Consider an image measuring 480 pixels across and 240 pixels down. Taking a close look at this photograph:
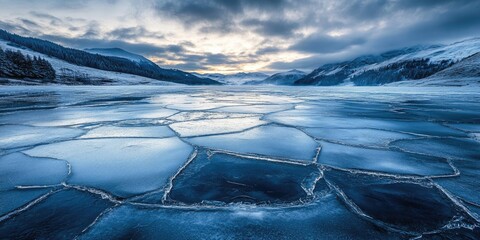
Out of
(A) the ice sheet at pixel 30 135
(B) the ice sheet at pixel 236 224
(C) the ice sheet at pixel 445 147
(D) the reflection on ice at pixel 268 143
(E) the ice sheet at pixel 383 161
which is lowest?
(A) the ice sheet at pixel 30 135

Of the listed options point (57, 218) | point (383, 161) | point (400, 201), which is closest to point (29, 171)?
point (57, 218)

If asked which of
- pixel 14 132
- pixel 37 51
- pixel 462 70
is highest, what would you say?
pixel 37 51

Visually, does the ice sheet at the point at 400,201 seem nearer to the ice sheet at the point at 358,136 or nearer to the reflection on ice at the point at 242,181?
the reflection on ice at the point at 242,181

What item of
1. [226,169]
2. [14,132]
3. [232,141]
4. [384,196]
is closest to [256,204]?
[226,169]

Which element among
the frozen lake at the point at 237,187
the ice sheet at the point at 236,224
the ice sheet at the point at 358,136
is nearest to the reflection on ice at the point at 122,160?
the frozen lake at the point at 237,187

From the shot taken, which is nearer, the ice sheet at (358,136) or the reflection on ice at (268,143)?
the reflection on ice at (268,143)

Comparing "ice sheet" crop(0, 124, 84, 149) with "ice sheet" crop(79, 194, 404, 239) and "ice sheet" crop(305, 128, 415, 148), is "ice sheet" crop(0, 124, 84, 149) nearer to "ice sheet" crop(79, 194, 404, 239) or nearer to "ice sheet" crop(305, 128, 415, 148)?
"ice sheet" crop(79, 194, 404, 239)

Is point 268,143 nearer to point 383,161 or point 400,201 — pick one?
point 383,161

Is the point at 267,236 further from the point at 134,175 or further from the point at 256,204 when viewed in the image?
the point at 134,175

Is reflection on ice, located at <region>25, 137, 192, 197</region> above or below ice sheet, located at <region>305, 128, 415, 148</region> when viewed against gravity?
below

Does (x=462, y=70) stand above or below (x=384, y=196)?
above

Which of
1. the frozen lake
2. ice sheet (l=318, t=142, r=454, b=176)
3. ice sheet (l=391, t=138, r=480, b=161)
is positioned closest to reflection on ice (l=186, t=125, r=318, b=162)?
the frozen lake
